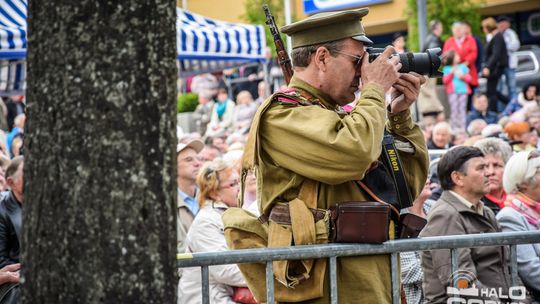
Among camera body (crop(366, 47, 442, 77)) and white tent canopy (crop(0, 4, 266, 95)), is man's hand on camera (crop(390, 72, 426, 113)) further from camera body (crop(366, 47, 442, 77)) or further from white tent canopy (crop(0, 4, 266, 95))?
white tent canopy (crop(0, 4, 266, 95))

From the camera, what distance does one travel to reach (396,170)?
358cm

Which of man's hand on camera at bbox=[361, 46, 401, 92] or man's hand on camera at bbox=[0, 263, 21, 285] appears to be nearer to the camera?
man's hand on camera at bbox=[361, 46, 401, 92]

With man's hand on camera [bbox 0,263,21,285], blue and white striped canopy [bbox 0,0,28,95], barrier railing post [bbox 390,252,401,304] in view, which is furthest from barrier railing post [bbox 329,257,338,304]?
blue and white striped canopy [bbox 0,0,28,95]

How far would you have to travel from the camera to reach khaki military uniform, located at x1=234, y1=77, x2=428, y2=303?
3.29 meters

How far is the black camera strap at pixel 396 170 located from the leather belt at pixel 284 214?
34 centimetres

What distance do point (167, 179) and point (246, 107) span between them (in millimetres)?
14796

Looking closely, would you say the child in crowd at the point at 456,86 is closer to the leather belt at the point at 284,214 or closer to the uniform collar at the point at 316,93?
the uniform collar at the point at 316,93

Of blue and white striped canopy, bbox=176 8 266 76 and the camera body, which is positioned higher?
blue and white striped canopy, bbox=176 8 266 76

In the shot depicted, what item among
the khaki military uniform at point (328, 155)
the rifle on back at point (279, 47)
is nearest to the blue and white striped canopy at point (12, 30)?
the rifle on back at point (279, 47)

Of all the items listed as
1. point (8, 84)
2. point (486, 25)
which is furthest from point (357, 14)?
point (486, 25)

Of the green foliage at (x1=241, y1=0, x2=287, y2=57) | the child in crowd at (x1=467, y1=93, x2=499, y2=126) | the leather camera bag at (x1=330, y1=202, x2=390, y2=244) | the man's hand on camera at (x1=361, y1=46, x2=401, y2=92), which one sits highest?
the green foliage at (x1=241, y1=0, x2=287, y2=57)

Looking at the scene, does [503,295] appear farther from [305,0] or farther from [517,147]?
[305,0]

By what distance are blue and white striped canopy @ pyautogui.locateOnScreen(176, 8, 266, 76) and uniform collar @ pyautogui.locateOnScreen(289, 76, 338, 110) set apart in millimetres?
7120

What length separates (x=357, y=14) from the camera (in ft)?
11.9
